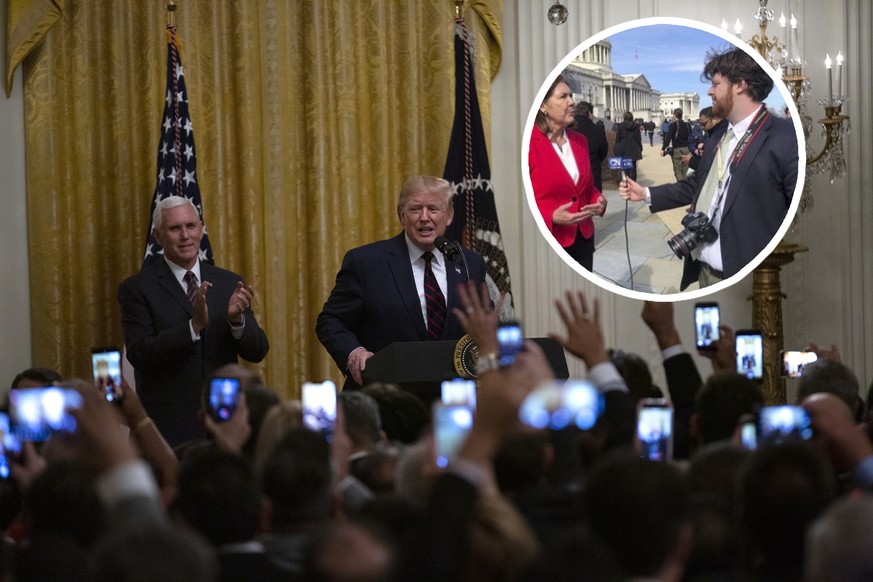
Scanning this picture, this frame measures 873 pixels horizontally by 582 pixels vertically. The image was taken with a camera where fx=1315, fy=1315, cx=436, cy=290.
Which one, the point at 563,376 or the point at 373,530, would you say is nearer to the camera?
the point at 373,530

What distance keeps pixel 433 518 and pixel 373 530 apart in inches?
9.4

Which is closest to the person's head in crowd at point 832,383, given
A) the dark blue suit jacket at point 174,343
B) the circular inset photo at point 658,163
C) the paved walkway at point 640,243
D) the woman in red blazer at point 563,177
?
the dark blue suit jacket at point 174,343

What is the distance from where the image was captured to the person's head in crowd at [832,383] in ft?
12.1

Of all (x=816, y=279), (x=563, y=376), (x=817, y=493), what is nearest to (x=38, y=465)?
(x=817, y=493)

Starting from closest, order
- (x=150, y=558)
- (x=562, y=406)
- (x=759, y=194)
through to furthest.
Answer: (x=150, y=558)
(x=562, y=406)
(x=759, y=194)

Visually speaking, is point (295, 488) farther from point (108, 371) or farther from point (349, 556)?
point (108, 371)

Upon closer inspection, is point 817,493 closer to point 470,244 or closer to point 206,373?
point 206,373

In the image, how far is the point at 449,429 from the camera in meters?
2.88

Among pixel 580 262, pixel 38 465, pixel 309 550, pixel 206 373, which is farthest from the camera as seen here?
pixel 580 262

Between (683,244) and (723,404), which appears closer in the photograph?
(723,404)

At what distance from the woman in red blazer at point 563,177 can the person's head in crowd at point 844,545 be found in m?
4.87

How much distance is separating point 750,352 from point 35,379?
8.05 feet

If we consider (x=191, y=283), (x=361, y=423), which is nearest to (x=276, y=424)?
(x=361, y=423)

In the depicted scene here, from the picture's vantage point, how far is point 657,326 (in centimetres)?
400
